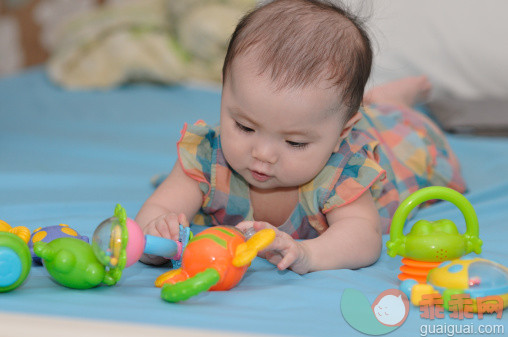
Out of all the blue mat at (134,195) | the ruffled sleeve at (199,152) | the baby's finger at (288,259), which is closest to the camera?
the blue mat at (134,195)

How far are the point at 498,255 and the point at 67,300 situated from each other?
0.67 metres

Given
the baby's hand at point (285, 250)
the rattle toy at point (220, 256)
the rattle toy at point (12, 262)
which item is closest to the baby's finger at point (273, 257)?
the baby's hand at point (285, 250)

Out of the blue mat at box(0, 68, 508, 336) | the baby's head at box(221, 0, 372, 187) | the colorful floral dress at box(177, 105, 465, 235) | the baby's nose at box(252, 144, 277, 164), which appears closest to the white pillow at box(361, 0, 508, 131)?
the blue mat at box(0, 68, 508, 336)

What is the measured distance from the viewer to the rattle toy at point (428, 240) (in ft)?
2.90

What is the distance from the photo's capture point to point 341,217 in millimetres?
1066

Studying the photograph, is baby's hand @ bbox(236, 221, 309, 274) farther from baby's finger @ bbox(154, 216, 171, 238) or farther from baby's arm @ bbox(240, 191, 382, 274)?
baby's finger @ bbox(154, 216, 171, 238)

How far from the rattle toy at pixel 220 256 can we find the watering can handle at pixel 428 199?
21 cm

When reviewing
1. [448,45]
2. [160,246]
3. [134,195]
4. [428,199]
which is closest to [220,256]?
[160,246]

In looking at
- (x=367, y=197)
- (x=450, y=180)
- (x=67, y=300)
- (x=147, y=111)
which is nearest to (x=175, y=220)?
(x=67, y=300)

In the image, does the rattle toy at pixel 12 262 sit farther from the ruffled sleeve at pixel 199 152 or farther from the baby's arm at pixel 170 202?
the ruffled sleeve at pixel 199 152

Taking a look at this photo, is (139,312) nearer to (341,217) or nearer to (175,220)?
(175,220)

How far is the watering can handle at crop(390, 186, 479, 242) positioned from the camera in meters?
0.90

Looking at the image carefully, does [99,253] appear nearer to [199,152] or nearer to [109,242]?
[109,242]

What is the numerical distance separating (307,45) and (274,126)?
14 centimetres
